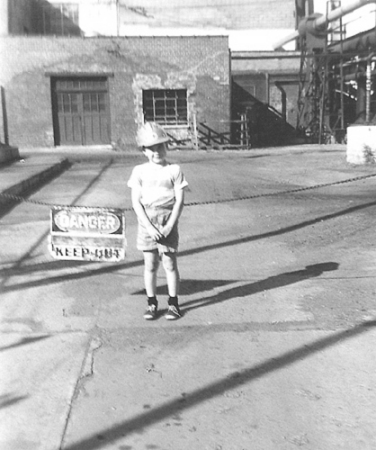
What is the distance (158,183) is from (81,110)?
2155 cm

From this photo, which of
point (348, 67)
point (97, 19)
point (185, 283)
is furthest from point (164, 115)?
point (185, 283)

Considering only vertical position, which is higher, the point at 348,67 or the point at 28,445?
the point at 348,67

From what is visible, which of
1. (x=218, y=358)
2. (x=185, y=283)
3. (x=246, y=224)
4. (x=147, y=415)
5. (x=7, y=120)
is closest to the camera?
(x=147, y=415)

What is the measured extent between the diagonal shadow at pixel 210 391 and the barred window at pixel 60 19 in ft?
112

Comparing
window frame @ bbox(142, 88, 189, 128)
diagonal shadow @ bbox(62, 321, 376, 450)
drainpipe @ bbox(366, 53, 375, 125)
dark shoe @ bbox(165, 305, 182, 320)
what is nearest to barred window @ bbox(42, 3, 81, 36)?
window frame @ bbox(142, 88, 189, 128)

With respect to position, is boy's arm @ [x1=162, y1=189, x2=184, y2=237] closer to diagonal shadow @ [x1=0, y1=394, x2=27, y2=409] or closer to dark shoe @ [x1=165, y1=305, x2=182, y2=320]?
dark shoe @ [x1=165, y1=305, x2=182, y2=320]

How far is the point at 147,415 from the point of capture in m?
3.34

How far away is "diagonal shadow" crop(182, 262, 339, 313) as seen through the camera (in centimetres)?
533

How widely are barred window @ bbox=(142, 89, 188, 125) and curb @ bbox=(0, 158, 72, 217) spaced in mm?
8857

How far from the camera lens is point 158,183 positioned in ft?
15.5

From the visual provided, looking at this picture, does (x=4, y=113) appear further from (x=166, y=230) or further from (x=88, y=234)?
(x=166, y=230)

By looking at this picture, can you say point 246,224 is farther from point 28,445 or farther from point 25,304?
point 28,445

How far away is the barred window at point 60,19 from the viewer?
3556 cm

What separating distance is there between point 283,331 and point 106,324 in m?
1.36
